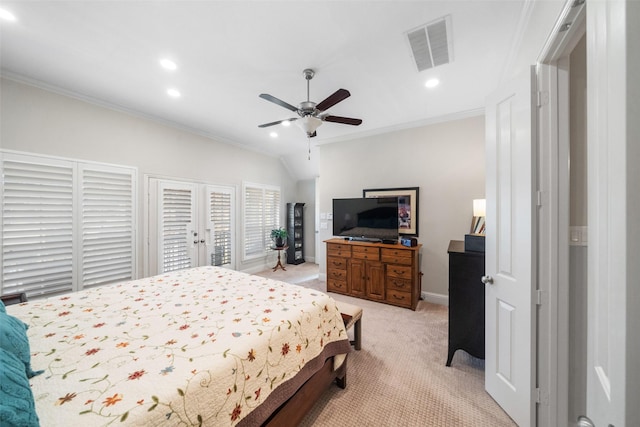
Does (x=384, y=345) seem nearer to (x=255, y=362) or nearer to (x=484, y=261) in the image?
(x=484, y=261)

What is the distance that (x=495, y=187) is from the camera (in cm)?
161

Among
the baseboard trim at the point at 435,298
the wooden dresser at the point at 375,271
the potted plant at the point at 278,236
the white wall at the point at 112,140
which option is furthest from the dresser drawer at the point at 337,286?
the white wall at the point at 112,140

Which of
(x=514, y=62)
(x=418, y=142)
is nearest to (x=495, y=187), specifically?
(x=514, y=62)

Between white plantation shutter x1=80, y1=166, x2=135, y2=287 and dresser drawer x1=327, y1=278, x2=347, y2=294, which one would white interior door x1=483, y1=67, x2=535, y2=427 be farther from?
white plantation shutter x1=80, y1=166, x2=135, y2=287

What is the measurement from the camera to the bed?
2.63 feet

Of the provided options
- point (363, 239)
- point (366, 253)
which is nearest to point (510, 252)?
point (366, 253)

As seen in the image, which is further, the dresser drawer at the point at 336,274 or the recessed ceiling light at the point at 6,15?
the dresser drawer at the point at 336,274

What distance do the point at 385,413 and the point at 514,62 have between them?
296 cm

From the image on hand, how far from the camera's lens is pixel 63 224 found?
2.60 metres

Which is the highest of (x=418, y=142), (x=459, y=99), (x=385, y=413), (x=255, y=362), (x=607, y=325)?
(x=459, y=99)

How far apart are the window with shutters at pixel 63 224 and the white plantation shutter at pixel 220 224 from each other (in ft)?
3.83

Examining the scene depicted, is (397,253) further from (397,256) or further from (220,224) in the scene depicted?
(220,224)

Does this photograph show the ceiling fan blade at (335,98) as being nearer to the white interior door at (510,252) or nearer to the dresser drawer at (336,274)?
the white interior door at (510,252)

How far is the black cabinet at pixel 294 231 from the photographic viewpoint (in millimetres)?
5762
